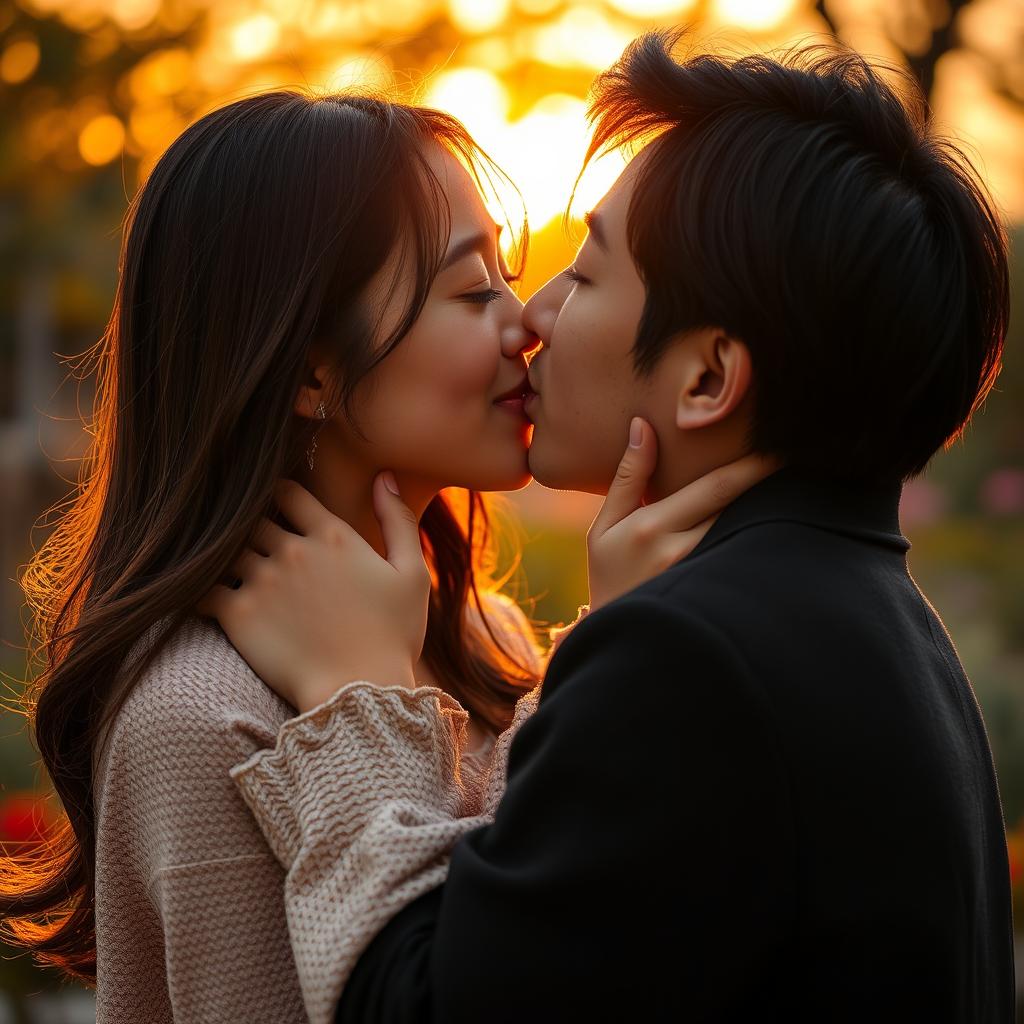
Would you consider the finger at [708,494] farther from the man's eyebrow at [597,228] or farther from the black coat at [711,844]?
the man's eyebrow at [597,228]

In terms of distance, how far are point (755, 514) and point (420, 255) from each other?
86 cm

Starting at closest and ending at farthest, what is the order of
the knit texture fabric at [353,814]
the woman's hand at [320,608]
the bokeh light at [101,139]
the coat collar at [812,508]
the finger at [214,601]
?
the knit texture fabric at [353,814] < the coat collar at [812,508] < the woman's hand at [320,608] < the finger at [214,601] < the bokeh light at [101,139]

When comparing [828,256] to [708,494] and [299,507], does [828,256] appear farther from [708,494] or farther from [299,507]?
[299,507]

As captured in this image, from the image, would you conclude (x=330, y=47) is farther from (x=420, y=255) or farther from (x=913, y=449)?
(x=913, y=449)

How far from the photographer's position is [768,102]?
6.10ft

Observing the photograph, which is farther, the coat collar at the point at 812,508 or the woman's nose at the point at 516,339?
the woman's nose at the point at 516,339

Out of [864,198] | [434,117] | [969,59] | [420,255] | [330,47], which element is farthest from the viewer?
[330,47]

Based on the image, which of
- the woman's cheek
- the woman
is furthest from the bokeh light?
the woman's cheek

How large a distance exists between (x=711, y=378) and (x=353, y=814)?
792 mm

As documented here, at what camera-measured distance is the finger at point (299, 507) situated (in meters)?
2.15

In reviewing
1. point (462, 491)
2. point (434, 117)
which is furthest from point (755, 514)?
point (462, 491)

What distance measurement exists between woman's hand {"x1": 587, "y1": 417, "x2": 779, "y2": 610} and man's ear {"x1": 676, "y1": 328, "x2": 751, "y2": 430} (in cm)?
8

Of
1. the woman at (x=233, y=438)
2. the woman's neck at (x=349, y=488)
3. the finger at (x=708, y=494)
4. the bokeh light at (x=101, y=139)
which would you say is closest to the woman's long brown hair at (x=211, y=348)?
the woman at (x=233, y=438)

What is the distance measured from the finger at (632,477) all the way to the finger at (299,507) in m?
0.47
